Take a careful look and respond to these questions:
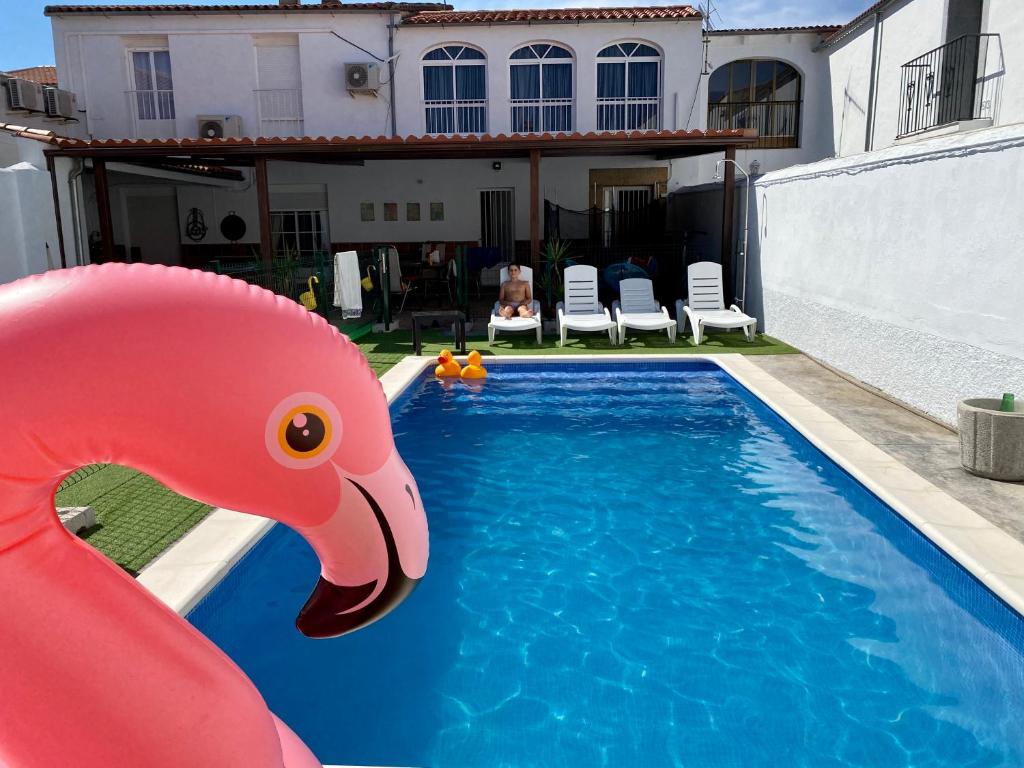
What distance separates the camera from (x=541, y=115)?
1948 centimetres

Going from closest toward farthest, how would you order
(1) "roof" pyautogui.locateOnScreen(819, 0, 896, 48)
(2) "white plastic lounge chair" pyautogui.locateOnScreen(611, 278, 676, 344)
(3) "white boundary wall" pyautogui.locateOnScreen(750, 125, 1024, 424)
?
(3) "white boundary wall" pyautogui.locateOnScreen(750, 125, 1024, 424) → (2) "white plastic lounge chair" pyautogui.locateOnScreen(611, 278, 676, 344) → (1) "roof" pyautogui.locateOnScreen(819, 0, 896, 48)

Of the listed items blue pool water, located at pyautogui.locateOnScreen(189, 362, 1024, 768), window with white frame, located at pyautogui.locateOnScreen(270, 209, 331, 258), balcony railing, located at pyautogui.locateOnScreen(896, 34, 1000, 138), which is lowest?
blue pool water, located at pyautogui.locateOnScreen(189, 362, 1024, 768)

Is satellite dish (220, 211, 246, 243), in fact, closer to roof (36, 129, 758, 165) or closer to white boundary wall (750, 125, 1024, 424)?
roof (36, 129, 758, 165)

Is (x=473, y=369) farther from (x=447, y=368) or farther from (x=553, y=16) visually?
(x=553, y=16)

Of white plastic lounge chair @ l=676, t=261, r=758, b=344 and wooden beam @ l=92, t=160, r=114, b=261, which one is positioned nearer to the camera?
white plastic lounge chair @ l=676, t=261, r=758, b=344

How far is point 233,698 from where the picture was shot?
1.73m

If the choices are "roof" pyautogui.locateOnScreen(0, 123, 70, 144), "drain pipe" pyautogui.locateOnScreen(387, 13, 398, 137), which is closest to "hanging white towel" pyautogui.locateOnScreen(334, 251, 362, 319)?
"roof" pyautogui.locateOnScreen(0, 123, 70, 144)

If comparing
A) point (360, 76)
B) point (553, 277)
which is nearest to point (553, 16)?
point (360, 76)

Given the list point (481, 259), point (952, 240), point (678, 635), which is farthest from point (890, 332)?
point (481, 259)

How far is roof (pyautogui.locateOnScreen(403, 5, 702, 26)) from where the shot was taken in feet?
61.5

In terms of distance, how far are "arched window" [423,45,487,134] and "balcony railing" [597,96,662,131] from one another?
9.44 feet

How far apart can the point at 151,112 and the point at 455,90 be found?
7.33 meters

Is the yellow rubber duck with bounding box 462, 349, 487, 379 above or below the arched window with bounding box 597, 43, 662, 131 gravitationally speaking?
below

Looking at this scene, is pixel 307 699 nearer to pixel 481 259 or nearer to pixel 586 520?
pixel 586 520
